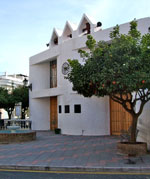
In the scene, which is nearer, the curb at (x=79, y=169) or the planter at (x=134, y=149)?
the curb at (x=79, y=169)

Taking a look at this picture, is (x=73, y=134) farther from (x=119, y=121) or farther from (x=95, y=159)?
(x=95, y=159)

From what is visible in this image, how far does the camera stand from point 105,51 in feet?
30.1

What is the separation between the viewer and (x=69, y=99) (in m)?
17.2

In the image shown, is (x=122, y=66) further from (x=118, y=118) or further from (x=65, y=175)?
(x=118, y=118)

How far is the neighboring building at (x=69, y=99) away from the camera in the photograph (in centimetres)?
1602

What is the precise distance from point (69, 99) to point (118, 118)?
11.6ft

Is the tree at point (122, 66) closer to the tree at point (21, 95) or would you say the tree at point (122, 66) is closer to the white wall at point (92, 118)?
the white wall at point (92, 118)

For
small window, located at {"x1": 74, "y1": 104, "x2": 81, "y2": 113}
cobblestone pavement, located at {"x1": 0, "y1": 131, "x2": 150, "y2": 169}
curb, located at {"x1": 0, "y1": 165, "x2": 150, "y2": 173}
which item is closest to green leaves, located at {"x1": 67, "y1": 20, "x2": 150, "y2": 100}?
cobblestone pavement, located at {"x1": 0, "y1": 131, "x2": 150, "y2": 169}

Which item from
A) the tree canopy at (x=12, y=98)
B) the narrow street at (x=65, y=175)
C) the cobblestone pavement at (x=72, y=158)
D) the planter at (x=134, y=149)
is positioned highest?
A: the tree canopy at (x=12, y=98)

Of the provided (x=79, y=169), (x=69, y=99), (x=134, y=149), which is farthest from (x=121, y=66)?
(x=69, y=99)

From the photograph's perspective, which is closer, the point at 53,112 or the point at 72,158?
the point at 72,158

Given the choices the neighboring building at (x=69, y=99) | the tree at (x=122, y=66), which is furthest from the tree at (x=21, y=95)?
the tree at (x=122, y=66)

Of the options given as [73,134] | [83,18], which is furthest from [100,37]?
[73,134]

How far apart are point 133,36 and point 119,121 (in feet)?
26.3
